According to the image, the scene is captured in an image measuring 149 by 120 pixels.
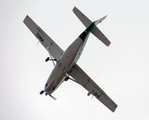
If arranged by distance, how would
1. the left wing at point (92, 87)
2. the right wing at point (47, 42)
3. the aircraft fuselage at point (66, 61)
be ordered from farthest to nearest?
1. the left wing at point (92, 87)
2. the right wing at point (47, 42)
3. the aircraft fuselage at point (66, 61)

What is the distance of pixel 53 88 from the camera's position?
20.0 meters

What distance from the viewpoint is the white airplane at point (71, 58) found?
17.8 metres

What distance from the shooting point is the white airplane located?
1780cm

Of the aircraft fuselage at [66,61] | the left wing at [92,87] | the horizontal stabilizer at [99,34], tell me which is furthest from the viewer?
the left wing at [92,87]

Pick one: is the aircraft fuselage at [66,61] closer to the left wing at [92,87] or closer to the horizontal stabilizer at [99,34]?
the horizontal stabilizer at [99,34]

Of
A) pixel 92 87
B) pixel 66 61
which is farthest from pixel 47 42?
pixel 92 87

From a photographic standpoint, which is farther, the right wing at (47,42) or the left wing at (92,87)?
the left wing at (92,87)

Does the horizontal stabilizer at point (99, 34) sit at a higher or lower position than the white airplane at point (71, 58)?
higher

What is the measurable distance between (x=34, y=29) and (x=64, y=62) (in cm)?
521

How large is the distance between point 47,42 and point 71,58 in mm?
3859

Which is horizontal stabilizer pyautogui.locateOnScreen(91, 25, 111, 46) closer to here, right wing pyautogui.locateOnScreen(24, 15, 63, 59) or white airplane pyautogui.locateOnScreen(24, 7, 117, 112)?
white airplane pyautogui.locateOnScreen(24, 7, 117, 112)

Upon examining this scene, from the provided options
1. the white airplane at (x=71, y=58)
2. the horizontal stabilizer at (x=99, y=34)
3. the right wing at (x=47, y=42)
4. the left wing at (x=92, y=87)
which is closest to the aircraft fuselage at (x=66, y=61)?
the white airplane at (x=71, y=58)

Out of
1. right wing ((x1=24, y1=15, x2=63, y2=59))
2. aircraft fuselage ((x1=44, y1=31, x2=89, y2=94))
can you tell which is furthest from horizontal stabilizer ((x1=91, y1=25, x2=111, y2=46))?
right wing ((x1=24, y1=15, x2=63, y2=59))

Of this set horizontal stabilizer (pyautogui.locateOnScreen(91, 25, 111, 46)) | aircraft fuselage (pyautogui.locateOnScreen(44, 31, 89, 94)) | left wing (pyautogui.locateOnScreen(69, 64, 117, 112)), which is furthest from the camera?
left wing (pyautogui.locateOnScreen(69, 64, 117, 112))
